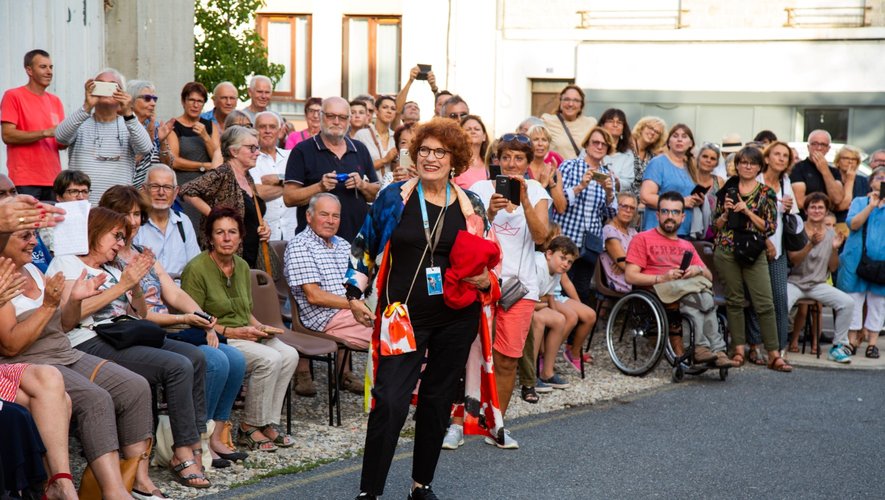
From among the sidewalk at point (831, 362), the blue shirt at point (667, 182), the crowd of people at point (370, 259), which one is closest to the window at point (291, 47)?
the crowd of people at point (370, 259)

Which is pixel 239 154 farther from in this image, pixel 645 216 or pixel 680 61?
pixel 680 61

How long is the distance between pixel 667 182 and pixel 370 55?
1658 centimetres

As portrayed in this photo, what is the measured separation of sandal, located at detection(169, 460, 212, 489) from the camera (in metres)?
6.71

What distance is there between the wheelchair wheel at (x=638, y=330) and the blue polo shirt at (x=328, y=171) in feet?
8.47

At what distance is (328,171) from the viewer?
33.0 feet

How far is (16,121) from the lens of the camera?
940 centimetres

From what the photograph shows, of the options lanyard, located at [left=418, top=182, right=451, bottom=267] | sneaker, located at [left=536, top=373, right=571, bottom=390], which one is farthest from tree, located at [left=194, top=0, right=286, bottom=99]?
lanyard, located at [left=418, top=182, right=451, bottom=267]

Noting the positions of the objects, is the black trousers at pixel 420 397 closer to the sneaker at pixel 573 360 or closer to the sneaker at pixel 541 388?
the sneaker at pixel 541 388

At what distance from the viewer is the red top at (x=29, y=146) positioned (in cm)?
937

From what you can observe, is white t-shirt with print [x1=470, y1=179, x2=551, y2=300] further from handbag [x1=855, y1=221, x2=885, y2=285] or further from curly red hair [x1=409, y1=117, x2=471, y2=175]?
→ handbag [x1=855, y1=221, x2=885, y2=285]

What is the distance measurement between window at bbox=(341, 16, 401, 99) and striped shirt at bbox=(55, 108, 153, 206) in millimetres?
18712

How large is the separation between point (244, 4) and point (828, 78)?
12510mm

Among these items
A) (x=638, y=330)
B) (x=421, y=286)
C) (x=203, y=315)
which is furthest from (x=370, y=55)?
(x=421, y=286)

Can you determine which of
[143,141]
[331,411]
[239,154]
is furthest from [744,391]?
[143,141]
